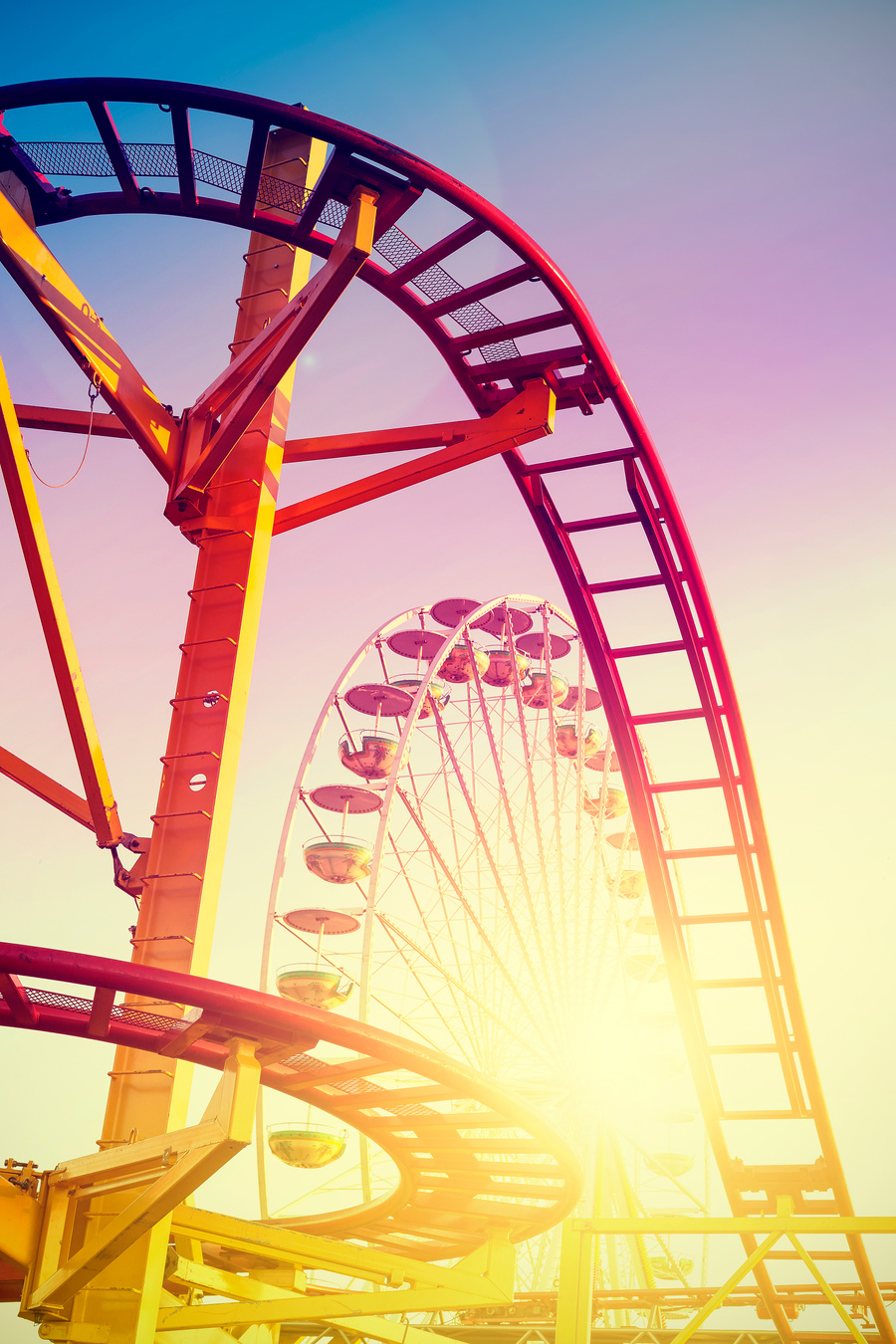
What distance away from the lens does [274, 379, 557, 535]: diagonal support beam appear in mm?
9258

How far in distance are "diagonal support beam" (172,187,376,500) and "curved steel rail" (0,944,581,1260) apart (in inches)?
154

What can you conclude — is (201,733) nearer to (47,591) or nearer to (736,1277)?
(47,591)

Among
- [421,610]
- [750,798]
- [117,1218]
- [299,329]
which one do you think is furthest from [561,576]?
[421,610]

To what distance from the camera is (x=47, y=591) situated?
7.72m

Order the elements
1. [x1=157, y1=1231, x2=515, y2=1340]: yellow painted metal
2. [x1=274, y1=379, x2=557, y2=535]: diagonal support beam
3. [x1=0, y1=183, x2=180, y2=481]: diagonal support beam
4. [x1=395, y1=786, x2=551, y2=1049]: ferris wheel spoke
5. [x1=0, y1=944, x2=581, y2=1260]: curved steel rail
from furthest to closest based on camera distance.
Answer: [x1=395, y1=786, x2=551, y2=1049]: ferris wheel spoke < [x1=274, y1=379, x2=557, y2=535]: diagonal support beam < [x1=157, y1=1231, x2=515, y2=1340]: yellow painted metal < [x1=0, y1=183, x2=180, y2=481]: diagonal support beam < [x1=0, y1=944, x2=581, y2=1260]: curved steel rail

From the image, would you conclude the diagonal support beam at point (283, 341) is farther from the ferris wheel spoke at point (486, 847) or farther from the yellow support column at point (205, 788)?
the ferris wheel spoke at point (486, 847)

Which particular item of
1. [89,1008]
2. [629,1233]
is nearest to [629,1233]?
[629,1233]

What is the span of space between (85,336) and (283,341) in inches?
60.4

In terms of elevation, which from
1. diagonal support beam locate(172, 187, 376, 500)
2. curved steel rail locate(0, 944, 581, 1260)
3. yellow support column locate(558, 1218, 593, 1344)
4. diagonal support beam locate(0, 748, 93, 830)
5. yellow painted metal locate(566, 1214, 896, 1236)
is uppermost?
diagonal support beam locate(172, 187, 376, 500)

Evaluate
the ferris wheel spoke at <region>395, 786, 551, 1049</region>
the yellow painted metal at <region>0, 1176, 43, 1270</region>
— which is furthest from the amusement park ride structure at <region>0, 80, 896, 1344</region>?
the ferris wheel spoke at <region>395, 786, 551, 1049</region>

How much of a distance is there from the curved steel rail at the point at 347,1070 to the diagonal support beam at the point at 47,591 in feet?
6.39

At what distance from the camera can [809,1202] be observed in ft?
49.8

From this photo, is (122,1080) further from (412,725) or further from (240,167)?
(412,725)

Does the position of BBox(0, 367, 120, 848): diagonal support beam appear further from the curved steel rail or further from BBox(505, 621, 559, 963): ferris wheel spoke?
BBox(505, 621, 559, 963): ferris wheel spoke
